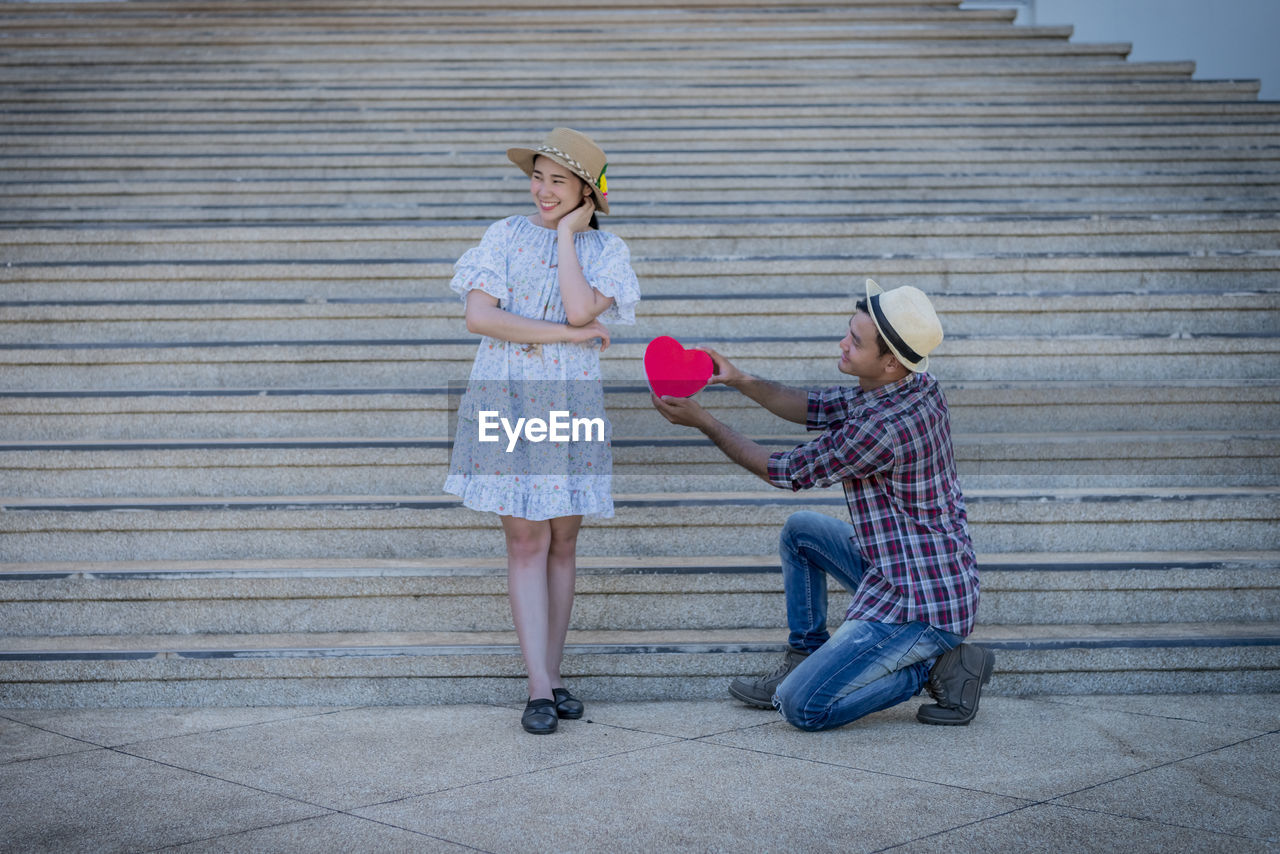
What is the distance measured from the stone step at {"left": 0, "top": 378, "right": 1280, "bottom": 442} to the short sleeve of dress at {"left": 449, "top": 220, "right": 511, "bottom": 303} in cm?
148

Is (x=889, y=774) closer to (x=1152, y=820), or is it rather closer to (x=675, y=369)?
(x=1152, y=820)

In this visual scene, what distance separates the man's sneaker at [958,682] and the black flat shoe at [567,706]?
3.23ft

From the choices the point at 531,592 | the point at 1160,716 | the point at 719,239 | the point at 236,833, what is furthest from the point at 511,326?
the point at 719,239

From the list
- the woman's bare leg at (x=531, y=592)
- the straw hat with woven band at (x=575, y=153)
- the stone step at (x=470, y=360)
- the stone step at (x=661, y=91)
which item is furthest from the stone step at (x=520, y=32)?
the woman's bare leg at (x=531, y=592)

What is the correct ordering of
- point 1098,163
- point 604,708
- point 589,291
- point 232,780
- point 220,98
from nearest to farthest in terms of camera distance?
point 232,780 < point 589,291 < point 604,708 < point 1098,163 < point 220,98

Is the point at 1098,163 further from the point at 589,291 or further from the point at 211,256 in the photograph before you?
the point at 211,256

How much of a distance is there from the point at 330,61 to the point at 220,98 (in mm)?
889

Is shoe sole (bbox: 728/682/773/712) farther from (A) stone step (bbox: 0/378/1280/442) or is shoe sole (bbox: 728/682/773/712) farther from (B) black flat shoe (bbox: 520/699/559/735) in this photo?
(A) stone step (bbox: 0/378/1280/442)

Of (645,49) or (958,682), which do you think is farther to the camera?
(645,49)

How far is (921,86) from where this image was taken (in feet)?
24.2

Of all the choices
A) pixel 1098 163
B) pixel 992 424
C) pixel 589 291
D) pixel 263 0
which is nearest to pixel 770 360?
pixel 992 424

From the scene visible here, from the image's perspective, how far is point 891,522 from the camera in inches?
124

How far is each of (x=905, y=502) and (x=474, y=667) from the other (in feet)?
4.52

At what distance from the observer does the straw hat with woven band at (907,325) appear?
301cm
